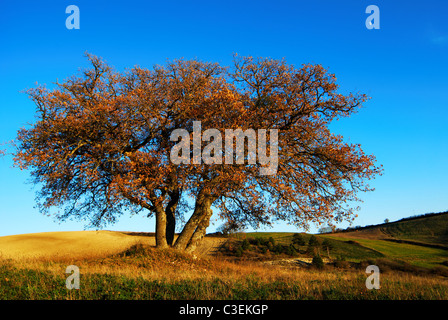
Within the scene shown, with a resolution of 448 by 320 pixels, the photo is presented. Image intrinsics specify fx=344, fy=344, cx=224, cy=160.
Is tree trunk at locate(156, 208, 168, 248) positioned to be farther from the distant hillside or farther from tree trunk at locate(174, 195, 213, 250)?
the distant hillside

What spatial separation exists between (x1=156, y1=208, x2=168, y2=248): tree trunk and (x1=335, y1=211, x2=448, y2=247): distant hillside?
203 ft

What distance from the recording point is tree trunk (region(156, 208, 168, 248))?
24855mm

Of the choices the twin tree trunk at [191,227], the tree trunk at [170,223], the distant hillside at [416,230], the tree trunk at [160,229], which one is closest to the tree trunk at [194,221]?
the twin tree trunk at [191,227]

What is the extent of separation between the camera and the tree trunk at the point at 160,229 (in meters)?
24.9

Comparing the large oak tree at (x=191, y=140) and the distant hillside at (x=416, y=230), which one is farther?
the distant hillside at (x=416, y=230)

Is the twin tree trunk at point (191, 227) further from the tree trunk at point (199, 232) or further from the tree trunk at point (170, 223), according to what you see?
the tree trunk at point (170, 223)

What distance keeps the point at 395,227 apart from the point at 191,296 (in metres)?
92.5

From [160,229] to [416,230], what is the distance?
78.4 metres

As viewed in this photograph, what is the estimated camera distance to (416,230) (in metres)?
83.2

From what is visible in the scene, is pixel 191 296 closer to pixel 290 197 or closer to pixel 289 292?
pixel 289 292

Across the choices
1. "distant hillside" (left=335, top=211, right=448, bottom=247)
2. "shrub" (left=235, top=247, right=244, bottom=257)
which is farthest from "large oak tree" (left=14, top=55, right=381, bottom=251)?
"distant hillside" (left=335, top=211, right=448, bottom=247)

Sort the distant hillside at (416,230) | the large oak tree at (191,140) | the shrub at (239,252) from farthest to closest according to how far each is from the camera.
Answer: the distant hillside at (416,230), the shrub at (239,252), the large oak tree at (191,140)

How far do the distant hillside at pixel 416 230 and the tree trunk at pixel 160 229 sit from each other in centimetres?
6192

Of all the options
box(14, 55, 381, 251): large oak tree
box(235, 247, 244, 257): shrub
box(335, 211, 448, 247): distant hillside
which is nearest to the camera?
box(14, 55, 381, 251): large oak tree
